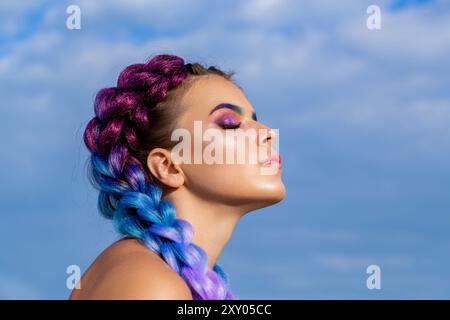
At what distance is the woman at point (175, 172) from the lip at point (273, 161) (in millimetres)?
11

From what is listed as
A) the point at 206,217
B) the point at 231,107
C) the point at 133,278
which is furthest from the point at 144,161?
the point at 133,278

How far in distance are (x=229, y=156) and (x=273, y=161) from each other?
13.9 inches

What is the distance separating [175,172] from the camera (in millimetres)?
5590

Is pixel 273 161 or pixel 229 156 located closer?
pixel 229 156

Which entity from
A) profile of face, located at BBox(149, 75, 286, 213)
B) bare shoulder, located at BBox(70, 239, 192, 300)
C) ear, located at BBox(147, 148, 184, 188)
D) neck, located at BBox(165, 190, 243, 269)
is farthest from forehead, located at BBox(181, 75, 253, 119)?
bare shoulder, located at BBox(70, 239, 192, 300)

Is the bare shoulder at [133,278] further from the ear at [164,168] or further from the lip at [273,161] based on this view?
the lip at [273,161]

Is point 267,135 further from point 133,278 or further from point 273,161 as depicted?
point 133,278

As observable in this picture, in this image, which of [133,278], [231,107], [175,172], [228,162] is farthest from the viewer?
[231,107]

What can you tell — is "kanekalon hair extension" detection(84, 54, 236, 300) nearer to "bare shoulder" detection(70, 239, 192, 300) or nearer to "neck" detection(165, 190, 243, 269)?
"neck" detection(165, 190, 243, 269)

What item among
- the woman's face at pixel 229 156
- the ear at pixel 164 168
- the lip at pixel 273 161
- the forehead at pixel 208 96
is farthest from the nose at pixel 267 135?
the ear at pixel 164 168
